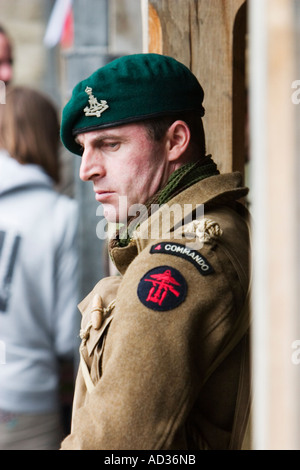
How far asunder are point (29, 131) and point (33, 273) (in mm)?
669

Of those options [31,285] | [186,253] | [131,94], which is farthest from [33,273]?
[186,253]

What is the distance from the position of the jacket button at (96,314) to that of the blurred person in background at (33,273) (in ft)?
5.82

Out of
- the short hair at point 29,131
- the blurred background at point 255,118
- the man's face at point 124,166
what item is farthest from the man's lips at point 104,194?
the short hair at point 29,131

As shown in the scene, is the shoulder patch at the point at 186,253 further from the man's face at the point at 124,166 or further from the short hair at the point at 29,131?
the short hair at the point at 29,131

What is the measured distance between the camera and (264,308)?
1045 mm

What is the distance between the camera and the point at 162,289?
156 centimetres

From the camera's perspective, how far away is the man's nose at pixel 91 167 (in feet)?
6.13

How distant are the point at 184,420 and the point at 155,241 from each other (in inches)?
15.1

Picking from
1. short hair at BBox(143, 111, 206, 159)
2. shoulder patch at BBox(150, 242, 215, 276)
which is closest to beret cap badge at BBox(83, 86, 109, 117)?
short hair at BBox(143, 111, 206, 159)

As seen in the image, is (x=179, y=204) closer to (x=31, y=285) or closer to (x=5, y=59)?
(x=31, y=285)

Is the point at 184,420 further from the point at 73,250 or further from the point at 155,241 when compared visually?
the point at 73,250

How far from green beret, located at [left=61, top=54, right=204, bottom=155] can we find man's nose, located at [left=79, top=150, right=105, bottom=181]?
7 cm

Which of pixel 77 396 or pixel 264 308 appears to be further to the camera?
pixel 77 396

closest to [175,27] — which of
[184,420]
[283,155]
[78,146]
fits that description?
[78,146]
